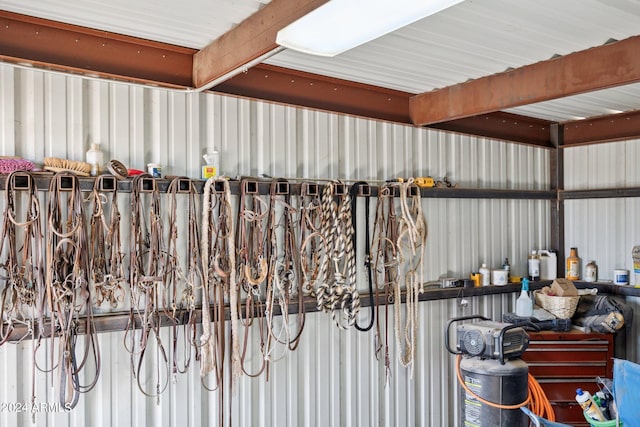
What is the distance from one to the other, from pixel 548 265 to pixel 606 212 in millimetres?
742

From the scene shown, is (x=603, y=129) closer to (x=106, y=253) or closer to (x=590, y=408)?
(x=590, y=408)

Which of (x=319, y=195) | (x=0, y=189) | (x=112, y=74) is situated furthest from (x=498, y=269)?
(x=0, y=189)

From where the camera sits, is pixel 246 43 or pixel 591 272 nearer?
pixel 246 43

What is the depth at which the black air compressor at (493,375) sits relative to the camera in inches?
134

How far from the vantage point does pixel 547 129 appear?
5.52m

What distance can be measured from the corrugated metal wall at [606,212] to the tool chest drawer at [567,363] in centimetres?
72

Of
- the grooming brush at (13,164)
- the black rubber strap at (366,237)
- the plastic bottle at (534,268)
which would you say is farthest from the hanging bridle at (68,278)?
the plastic bottle at (534,268)

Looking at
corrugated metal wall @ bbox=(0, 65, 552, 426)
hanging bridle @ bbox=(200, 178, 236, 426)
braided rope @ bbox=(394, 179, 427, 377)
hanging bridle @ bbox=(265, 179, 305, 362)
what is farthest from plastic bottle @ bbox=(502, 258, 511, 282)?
hanging bridle @ bbox=(200, 178, 236, 426)

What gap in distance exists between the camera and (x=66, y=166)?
2.78 meters

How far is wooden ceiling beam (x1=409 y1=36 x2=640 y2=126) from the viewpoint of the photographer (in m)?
2.98

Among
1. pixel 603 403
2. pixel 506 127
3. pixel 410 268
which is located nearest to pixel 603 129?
pixel 506 127

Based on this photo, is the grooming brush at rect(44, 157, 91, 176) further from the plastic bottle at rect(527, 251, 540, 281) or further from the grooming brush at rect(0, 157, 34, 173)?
the plastic bottle at rect(527, 251, 540, 281)

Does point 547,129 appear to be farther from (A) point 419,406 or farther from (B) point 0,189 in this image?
(B) point 0,189

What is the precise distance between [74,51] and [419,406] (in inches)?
143
